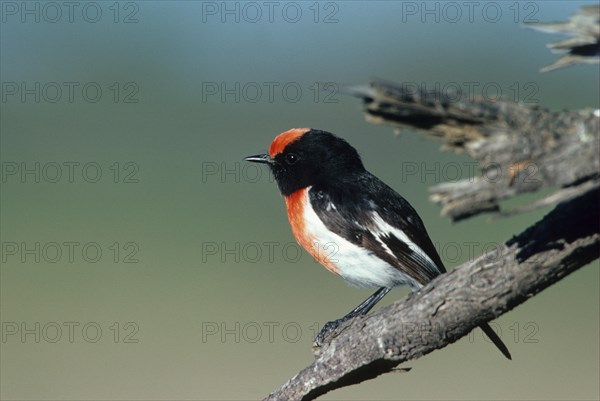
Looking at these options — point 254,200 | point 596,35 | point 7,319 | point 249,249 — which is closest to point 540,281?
point 596,35

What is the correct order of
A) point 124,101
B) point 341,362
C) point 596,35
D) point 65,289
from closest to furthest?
point 596,35
point 341,362
point 65,289
point 124,101

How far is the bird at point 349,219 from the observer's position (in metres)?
4.37

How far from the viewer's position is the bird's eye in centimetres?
496

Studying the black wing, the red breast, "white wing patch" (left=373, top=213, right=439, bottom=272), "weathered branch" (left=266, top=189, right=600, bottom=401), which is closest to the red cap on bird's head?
the red breast

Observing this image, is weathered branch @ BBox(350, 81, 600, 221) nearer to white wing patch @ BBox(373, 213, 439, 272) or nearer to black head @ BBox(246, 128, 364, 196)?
white wing patch @ BBox(373, 213, 439, 272)

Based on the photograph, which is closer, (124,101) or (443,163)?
(443,163)

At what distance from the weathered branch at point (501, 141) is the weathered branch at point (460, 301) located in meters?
0.18

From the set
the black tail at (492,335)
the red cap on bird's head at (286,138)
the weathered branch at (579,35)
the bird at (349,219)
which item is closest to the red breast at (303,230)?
the bird at (349,219)

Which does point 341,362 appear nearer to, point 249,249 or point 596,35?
point 596,35

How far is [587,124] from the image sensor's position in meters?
2.35

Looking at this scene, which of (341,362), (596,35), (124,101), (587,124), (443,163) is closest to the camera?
(587,124)

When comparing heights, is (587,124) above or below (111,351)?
below

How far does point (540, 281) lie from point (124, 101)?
23199mm

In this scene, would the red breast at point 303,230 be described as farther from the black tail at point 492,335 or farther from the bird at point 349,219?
the black tail at point 492,335
